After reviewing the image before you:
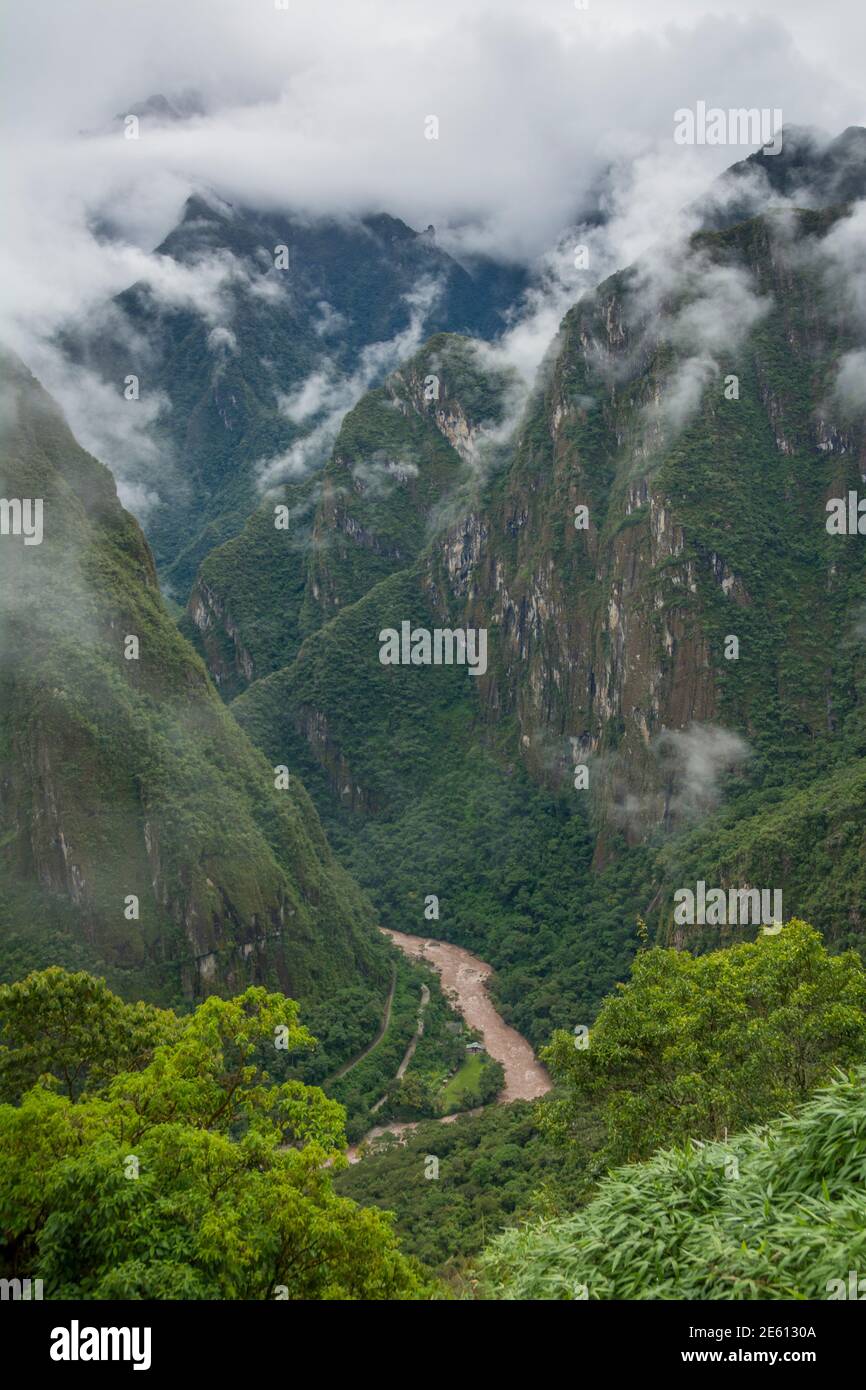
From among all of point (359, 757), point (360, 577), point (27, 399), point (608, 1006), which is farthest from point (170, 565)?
point (608, 1006)

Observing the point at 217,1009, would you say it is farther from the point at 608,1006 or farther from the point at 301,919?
the point at 301,919

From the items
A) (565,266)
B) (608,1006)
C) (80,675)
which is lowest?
(608,1006)

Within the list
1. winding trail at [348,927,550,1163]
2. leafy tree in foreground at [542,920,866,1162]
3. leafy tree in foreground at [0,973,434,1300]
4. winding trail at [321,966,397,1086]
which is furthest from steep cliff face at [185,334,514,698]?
leafy tree in foreground at [0,973,434,1300]

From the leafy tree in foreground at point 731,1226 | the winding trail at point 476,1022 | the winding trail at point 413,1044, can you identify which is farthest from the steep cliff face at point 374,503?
the leafy tree in foreground at point 731,1226

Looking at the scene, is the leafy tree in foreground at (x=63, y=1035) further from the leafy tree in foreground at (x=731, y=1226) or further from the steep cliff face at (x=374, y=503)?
the steep cliff face at (x=374, y=503)

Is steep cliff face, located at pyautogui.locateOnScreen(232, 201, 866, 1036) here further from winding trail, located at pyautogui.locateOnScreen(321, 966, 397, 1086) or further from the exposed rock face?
winding trail, located at pyautogui.locateOnScreen(321, 966, 397, 1086)

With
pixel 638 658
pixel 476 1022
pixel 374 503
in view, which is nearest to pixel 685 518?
pixel 638 658

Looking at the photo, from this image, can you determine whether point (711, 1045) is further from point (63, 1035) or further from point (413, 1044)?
point (413, 1044)
